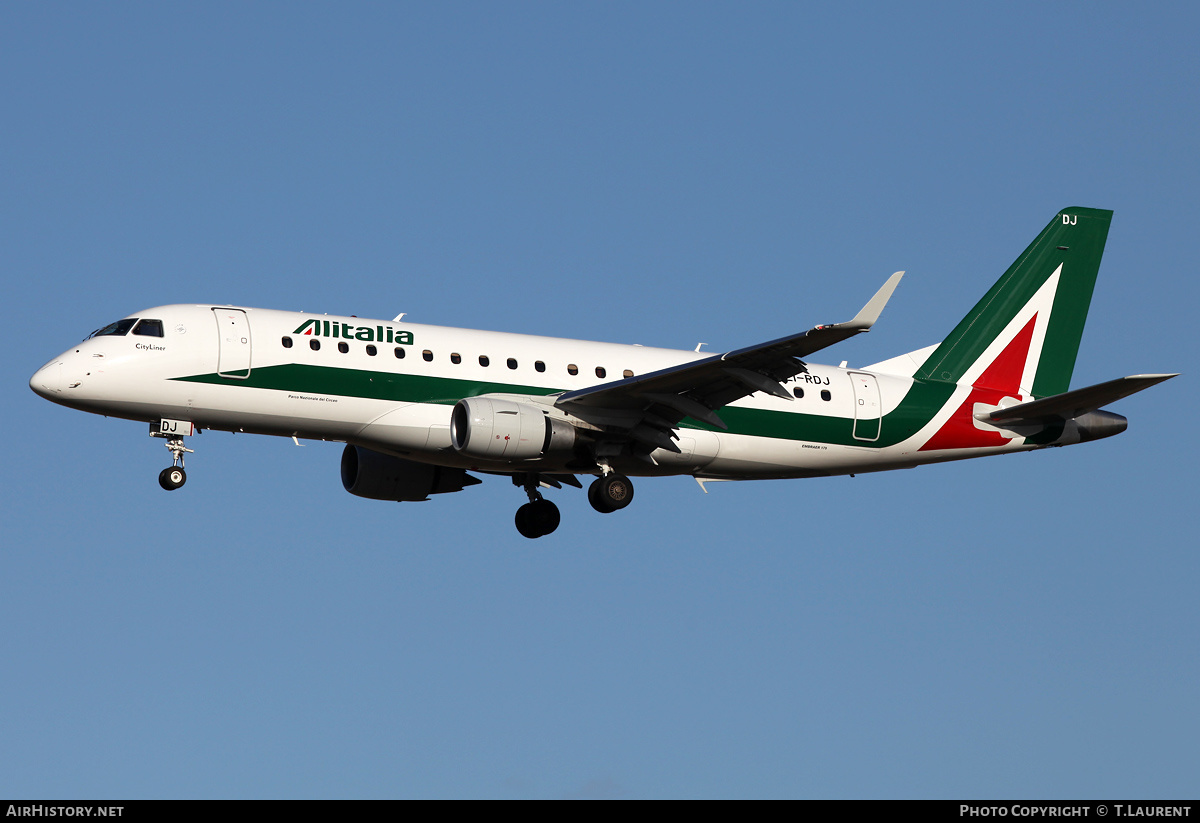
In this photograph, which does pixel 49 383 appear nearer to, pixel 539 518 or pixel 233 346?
pixel 233 346

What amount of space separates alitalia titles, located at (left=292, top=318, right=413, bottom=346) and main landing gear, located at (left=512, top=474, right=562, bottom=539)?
6767 mm

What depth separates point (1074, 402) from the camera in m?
39.1

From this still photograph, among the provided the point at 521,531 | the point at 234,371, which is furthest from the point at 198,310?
the point at 521,531

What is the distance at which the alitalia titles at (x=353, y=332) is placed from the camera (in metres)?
36.1

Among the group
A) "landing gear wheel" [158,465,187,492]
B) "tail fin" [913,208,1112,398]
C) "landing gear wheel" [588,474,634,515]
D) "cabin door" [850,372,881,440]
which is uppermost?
"tail fin" [913,208,1112,398]

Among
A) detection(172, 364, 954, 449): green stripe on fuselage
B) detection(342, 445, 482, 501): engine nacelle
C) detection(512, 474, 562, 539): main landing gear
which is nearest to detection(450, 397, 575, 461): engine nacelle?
detection(172, 364, 954, 449): green stripe on fuselage

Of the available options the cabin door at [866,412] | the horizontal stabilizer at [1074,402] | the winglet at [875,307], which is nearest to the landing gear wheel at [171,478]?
the winglet at [875,307]

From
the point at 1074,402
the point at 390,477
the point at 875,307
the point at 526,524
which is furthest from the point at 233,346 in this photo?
the point at 1074,402

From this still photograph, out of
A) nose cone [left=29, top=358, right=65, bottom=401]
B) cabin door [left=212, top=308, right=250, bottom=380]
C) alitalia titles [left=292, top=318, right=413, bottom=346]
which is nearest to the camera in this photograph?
nose cone [left=29, top=358, right=65, bottom=401]

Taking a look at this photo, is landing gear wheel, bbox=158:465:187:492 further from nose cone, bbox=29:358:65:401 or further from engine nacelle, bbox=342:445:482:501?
engine nacelle, bbox=342:445:482:501

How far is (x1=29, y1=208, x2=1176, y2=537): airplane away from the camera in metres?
34.9

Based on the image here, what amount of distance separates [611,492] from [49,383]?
13712 mm

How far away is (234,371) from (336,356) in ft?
7.91
